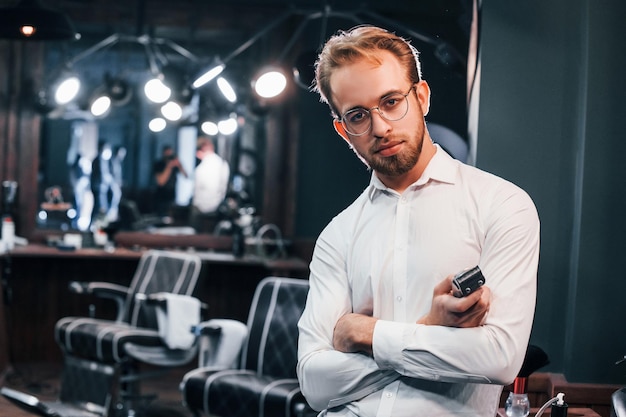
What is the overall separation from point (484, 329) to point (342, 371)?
33 centimetres

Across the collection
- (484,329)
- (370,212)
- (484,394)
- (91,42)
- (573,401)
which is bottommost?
(573,401)

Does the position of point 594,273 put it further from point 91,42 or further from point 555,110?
point 91,42

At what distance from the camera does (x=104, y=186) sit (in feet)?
23.6

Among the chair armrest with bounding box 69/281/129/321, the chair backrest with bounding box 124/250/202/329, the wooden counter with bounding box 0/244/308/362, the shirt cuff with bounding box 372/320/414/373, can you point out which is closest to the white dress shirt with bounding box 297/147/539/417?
the shirt cuff with bounding box 372/320/414/373

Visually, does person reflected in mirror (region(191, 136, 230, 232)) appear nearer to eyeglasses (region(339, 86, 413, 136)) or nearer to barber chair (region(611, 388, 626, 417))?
barber chair (region(611, 388, 626, 417))

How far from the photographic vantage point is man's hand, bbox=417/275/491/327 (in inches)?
67.6

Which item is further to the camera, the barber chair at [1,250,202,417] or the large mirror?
the large mirror

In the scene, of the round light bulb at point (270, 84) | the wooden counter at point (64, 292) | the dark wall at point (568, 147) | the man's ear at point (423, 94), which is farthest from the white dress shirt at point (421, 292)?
the wooden counter at point (64, 292)

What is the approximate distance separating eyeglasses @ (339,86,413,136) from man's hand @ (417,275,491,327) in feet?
1.20

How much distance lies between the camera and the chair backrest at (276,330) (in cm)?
458

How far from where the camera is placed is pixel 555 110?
2814mm

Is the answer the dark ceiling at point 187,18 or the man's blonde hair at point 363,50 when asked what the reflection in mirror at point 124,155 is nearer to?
the dark ceiling at point 187,18

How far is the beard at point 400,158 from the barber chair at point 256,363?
91.9 inches

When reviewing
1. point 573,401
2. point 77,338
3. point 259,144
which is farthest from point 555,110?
point 259,144
